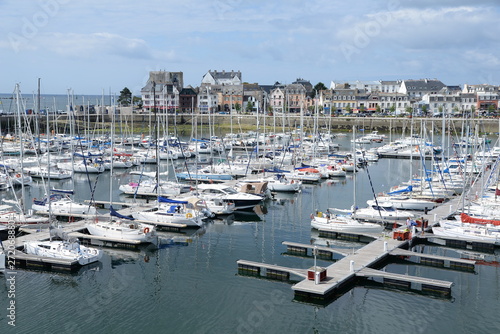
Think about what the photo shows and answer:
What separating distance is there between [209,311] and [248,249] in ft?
30.1

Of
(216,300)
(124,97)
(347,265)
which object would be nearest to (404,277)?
(347,265)

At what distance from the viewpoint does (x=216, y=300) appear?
2600 cm

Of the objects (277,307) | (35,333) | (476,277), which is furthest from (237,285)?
(476,277)

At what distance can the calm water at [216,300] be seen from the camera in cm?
2359

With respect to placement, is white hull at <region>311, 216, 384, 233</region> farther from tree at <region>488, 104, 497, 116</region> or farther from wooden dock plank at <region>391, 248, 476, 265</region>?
tree at <region>488, 104, 497, 116</region>

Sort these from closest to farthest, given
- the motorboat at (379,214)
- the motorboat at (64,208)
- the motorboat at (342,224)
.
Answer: the motorboat at (342,224) < the motorboat at (379,214) < the motorboat at (64,208)

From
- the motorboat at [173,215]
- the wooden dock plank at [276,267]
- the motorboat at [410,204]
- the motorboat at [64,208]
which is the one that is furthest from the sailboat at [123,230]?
the motorboat at [410,204]

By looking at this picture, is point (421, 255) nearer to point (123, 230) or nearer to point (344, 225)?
point (344, 225)

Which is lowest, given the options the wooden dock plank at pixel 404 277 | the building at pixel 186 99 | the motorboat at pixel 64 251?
the wooden dock plank at pixel 404 277

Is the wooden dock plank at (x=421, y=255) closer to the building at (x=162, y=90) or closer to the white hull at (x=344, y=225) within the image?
the white hull at (x=344, y=225)

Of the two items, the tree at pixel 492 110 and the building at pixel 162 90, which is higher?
the building at pixel 162 90

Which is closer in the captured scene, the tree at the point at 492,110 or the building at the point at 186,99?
the tree at the point at 492,110

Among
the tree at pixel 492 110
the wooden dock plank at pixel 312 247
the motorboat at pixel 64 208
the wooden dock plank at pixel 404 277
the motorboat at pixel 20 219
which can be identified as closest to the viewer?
the wooden dock plank at pixel 404 277

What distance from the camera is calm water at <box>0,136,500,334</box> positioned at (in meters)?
23.6
